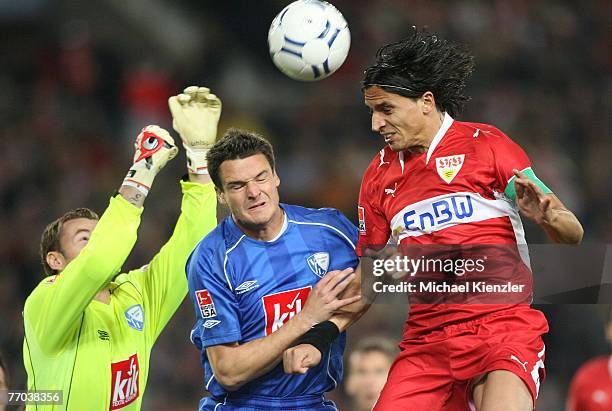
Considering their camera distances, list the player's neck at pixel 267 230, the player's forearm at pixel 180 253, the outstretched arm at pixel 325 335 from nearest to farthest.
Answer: the outstretched arm at pixel 325 335
the player's neck at pixel 267 230
the player's forearm at pixel 180 253

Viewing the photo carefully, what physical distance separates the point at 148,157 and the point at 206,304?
88 cm

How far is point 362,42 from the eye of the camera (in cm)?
1140

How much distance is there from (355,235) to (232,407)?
101 centimetres

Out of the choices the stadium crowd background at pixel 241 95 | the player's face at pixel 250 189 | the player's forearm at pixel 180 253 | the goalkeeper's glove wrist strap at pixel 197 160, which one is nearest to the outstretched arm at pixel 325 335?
the player's face at pixel 250 189

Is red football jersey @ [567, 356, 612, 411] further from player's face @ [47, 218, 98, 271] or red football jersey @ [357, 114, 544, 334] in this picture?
player's face @ [47, 218, 98, 271]

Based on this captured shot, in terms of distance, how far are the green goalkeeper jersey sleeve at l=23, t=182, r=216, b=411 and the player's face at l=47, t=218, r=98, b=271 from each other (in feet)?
Answer: 0.63

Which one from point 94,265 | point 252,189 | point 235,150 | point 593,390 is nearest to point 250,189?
point 252,189

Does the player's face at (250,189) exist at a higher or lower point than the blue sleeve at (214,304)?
higher

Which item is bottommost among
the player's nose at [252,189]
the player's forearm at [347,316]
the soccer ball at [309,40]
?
the player's forearm at [347,316]

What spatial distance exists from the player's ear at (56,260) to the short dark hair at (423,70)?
181 centimetres

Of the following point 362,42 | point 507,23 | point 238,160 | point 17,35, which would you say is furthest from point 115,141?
point 238,160

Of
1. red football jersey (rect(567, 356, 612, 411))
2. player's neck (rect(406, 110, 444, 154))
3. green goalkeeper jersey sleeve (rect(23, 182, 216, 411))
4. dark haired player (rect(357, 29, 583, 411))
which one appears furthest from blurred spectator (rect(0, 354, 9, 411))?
red football jersey (rect(567, 356, 612, 411))

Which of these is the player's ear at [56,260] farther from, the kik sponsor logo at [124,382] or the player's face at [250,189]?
the player's face at [250,189]

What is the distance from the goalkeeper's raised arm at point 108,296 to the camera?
4.76 meters
